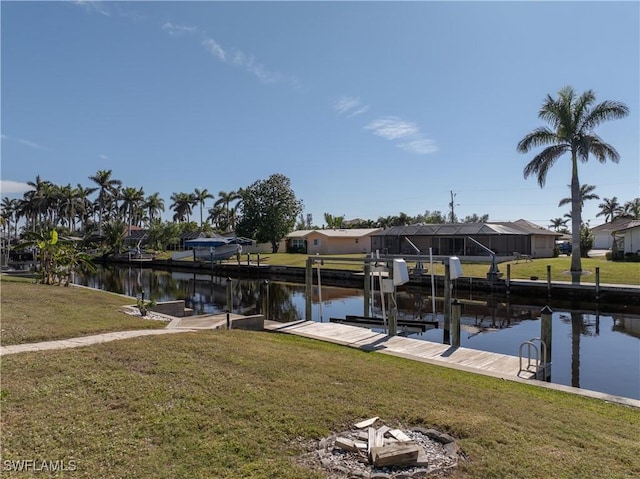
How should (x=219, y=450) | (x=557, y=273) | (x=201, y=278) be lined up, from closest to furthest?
1. (x=219, y=450)
2. (x=557, y=273)
3. (x=201, y=278)

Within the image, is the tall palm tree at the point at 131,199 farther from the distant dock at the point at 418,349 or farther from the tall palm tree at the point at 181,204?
the distant dock at the point at 418,349

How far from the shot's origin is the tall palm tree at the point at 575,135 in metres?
28.0

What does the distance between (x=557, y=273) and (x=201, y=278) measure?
29.1 meters


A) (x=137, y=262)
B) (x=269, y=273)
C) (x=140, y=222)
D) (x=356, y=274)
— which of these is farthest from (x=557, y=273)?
(x=140, y=222)

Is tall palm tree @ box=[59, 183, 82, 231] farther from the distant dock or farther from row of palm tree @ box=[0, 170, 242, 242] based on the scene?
the distant dock

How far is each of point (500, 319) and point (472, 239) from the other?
21.5 meters

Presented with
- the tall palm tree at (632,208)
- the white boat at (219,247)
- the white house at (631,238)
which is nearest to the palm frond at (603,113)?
the white house at (631,238)

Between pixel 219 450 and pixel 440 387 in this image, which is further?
pixel 440 387

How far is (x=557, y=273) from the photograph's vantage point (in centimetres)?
2928

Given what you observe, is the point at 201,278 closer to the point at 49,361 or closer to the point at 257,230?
the point at 257,230

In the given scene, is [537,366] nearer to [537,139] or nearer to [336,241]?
[537,139]

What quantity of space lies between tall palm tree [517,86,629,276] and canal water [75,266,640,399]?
8384 mm

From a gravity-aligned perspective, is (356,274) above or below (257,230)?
below

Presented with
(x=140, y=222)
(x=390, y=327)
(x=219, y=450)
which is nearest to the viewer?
(x=219, y=450)
